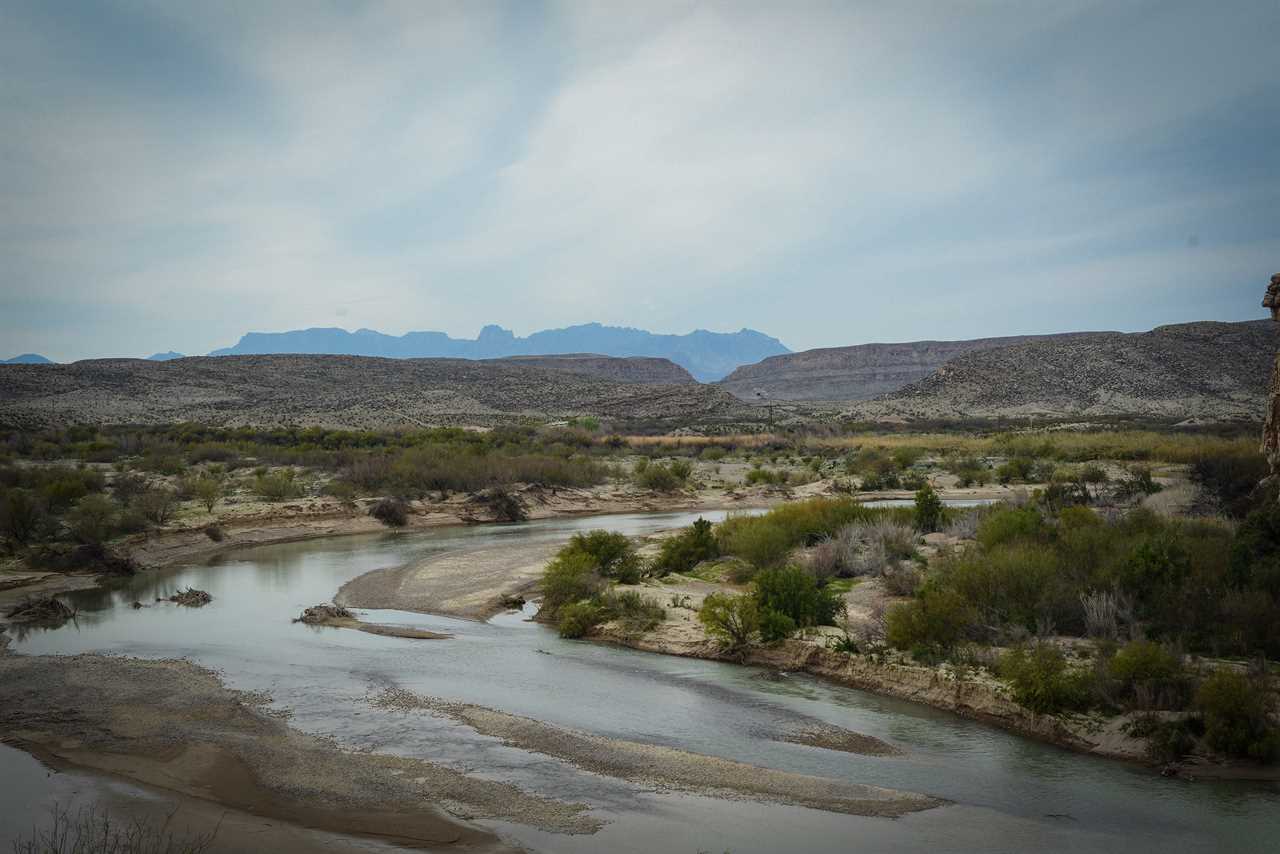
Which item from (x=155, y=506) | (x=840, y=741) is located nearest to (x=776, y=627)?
(x=840, y=741)

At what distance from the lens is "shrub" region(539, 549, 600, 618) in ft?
56.3

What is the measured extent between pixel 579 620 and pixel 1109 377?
85.0m

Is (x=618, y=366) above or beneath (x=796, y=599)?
above

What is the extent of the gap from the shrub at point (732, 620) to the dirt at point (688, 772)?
427cm

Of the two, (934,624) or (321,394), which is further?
(321,394)

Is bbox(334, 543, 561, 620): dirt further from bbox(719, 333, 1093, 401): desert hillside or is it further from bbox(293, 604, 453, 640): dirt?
bbox(719, 333, 1093, 401): desert hillside

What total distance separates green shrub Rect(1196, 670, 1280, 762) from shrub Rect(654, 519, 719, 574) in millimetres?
11854

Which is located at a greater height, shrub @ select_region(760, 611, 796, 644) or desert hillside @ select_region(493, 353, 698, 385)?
desert hillside @ select_region(493, 353, 698, 385)

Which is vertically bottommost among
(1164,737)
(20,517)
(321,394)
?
(1164,737)

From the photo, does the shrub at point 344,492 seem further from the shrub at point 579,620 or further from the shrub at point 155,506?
the shrub at point 579,620

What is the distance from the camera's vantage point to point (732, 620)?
47.1 ft

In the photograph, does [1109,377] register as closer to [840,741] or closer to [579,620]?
[579,620]

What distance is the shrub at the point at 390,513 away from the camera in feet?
102

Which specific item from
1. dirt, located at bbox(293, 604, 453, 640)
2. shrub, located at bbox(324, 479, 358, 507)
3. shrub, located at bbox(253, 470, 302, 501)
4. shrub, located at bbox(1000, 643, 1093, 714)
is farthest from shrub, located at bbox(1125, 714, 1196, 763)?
shrub, located at bbox(253, 470, 302, 501)
